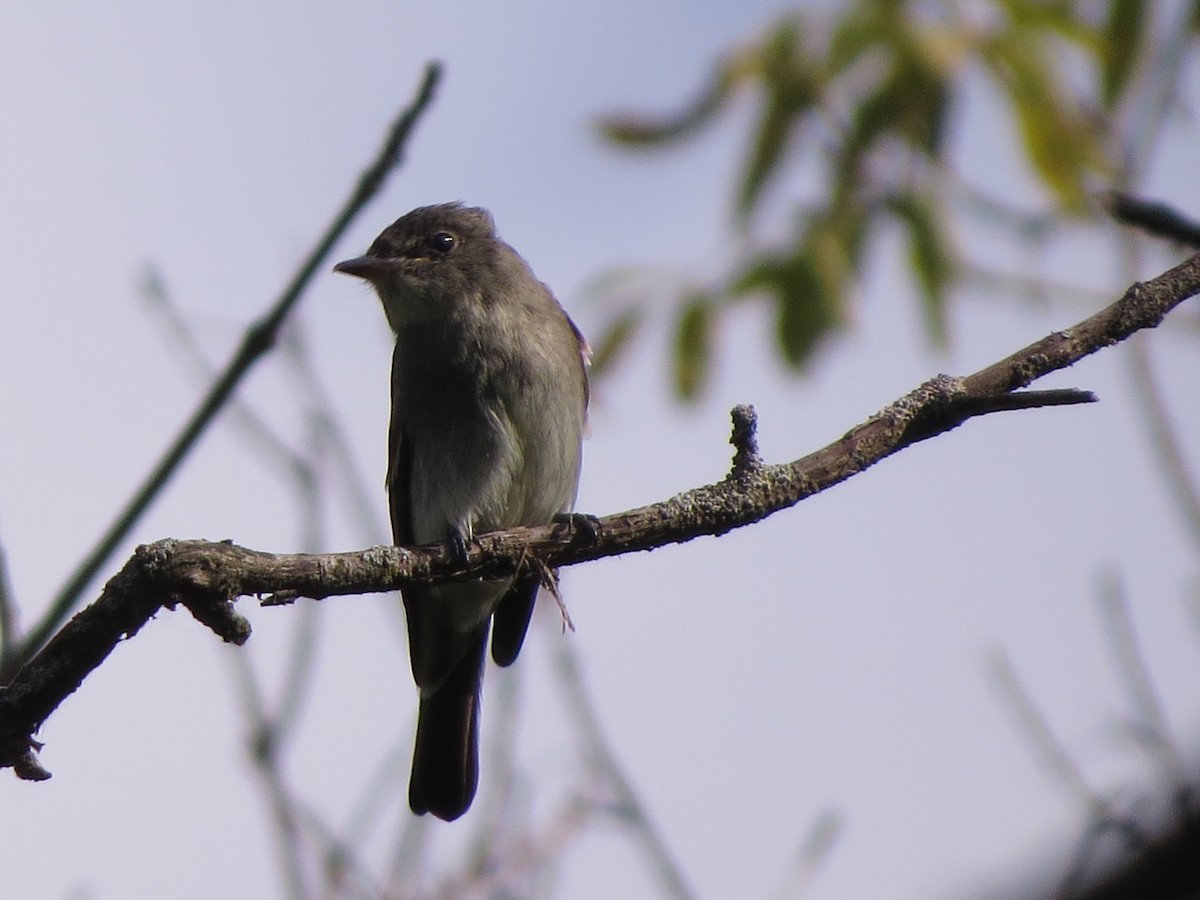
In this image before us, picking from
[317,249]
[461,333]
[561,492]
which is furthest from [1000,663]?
[461,333]

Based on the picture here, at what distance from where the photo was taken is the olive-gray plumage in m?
5.35

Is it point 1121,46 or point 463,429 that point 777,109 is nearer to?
point 1121,46

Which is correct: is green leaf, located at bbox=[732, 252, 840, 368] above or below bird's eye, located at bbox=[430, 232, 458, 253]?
below

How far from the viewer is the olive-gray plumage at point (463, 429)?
535 cm

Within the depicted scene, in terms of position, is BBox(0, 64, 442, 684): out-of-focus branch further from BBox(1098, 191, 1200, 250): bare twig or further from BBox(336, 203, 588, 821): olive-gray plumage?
BBox(336, 203, 588, 821): olive-gray plumage

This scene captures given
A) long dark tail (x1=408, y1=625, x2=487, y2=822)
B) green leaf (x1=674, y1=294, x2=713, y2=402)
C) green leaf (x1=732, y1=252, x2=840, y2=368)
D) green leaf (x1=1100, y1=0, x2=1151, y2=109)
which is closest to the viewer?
green leaf (x1=1100, y1=0, x2=1151, y2=109)

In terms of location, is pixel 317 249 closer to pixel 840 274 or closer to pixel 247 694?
pixel 247 694

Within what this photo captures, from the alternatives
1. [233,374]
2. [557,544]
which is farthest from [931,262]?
[233,374]

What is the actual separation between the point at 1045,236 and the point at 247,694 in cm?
279

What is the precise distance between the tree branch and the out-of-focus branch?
0.08 m

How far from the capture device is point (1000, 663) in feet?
11.3

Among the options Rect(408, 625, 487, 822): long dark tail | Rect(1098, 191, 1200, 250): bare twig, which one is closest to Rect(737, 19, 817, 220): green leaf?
Rect(1098, 191, 1200, 250): bare twig

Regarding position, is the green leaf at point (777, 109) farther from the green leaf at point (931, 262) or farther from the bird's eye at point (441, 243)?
the bird's eye at point (441, 243)

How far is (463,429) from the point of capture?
5367 mm
